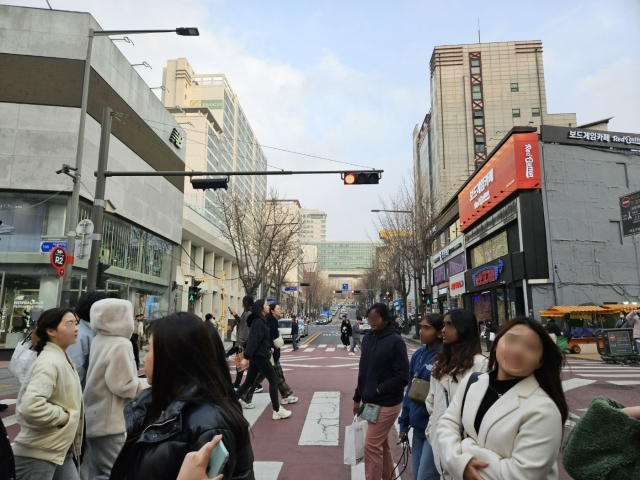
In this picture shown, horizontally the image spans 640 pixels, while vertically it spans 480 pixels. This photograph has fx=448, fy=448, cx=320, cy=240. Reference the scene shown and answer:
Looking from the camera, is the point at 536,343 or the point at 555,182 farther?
the point at 555,182

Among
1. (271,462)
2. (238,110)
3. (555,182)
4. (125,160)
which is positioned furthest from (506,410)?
(238,110)

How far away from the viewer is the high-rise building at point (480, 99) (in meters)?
53.7

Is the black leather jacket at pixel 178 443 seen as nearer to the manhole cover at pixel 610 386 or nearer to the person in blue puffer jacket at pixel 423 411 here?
the person in blue puffer jacket at pixel 423 411

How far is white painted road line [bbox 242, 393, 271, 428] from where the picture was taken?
7.81 metres

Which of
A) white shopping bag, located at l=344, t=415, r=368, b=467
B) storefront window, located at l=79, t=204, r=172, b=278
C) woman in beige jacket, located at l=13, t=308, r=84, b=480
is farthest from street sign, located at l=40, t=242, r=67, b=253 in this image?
white shopping bag, located at l=344, t=415, r=368, b=467

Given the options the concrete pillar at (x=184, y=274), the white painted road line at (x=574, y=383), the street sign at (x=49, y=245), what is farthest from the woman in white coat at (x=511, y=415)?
the concrete pillar at (x=184, y=274)

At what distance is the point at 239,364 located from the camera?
30.5 ft

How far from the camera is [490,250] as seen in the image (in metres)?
30.9

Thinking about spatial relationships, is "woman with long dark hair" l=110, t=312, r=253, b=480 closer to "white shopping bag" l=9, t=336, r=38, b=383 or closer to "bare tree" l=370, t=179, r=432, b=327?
"white shopping bag" l=9, t=336, r=38, b=383

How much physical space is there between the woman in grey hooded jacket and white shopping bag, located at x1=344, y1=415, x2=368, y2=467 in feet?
6.47

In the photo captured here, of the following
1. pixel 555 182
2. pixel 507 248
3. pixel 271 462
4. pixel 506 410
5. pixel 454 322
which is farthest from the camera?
pixel 507 248

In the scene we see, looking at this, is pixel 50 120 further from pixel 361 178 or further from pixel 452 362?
pixel 452 362

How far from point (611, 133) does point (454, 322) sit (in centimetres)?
2857

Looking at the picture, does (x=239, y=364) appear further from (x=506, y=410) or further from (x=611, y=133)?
(x=611, y=133)
